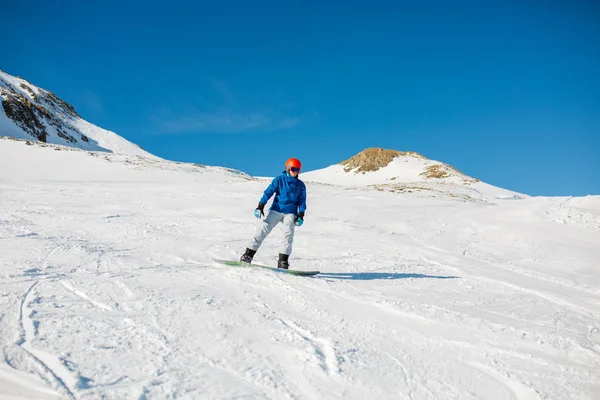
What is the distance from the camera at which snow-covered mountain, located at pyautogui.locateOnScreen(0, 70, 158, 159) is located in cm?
6200

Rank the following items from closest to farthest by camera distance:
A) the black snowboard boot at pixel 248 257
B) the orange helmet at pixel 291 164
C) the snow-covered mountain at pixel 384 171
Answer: the black snowboard boot at pixel 248 257, the orange helmet at pixel 291 164, the snow-covered mountain at pixel 384 171

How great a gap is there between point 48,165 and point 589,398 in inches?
1222

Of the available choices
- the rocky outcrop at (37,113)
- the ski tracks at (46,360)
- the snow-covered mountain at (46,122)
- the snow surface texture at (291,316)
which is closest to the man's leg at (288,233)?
the snow surface texture at (291,316)

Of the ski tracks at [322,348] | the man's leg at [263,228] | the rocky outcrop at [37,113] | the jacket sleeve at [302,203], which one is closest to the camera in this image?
the ski tracks at [322,348]

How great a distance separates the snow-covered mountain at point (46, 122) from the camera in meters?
62.0

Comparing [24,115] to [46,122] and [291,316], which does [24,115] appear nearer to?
[46,122]

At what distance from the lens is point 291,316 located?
12.0 ft

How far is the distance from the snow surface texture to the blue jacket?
111 centimetres

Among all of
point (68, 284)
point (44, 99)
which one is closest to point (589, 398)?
point (68, 284)

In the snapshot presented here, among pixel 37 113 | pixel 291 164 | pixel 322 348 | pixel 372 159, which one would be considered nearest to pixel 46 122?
pixel 37 113

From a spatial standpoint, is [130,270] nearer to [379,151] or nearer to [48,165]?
[48,165]

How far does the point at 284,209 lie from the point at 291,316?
287cm

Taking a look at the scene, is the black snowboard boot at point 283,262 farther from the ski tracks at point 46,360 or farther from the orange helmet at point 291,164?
the ski tracks at point 46,360

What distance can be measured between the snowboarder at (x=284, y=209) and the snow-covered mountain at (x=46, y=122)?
2523 inches
